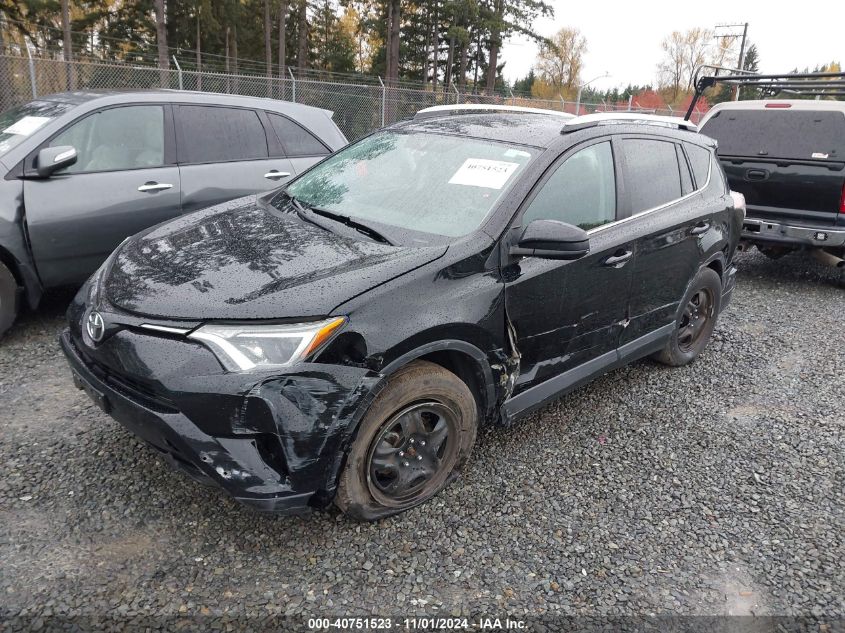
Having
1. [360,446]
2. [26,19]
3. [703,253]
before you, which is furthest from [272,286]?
[26,19]

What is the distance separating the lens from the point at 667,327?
410 cm

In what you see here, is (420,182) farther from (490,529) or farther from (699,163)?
(699,163)

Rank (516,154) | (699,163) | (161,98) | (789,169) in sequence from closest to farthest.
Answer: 1. (516,154)
2. (699,163)
3. (161,98)
4. (789,169)

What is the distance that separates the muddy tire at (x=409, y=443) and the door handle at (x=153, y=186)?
301cm

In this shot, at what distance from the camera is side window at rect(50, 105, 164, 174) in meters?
4.39

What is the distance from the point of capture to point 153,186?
462 centimetres

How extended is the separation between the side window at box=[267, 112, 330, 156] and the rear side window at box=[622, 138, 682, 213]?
2.90 meters

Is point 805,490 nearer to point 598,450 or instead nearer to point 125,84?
point 598,450

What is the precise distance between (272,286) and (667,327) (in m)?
2.76

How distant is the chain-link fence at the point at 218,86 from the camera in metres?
10.9

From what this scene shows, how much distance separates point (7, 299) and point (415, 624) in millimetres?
3532

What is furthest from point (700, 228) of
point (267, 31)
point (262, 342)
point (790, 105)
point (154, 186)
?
point (267, 31)

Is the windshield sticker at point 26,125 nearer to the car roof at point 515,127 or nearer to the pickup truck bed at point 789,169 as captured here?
the car roof at point 515,127

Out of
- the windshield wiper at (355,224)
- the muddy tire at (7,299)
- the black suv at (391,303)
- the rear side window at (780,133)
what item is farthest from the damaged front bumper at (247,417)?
the rear side window at (780,133)
